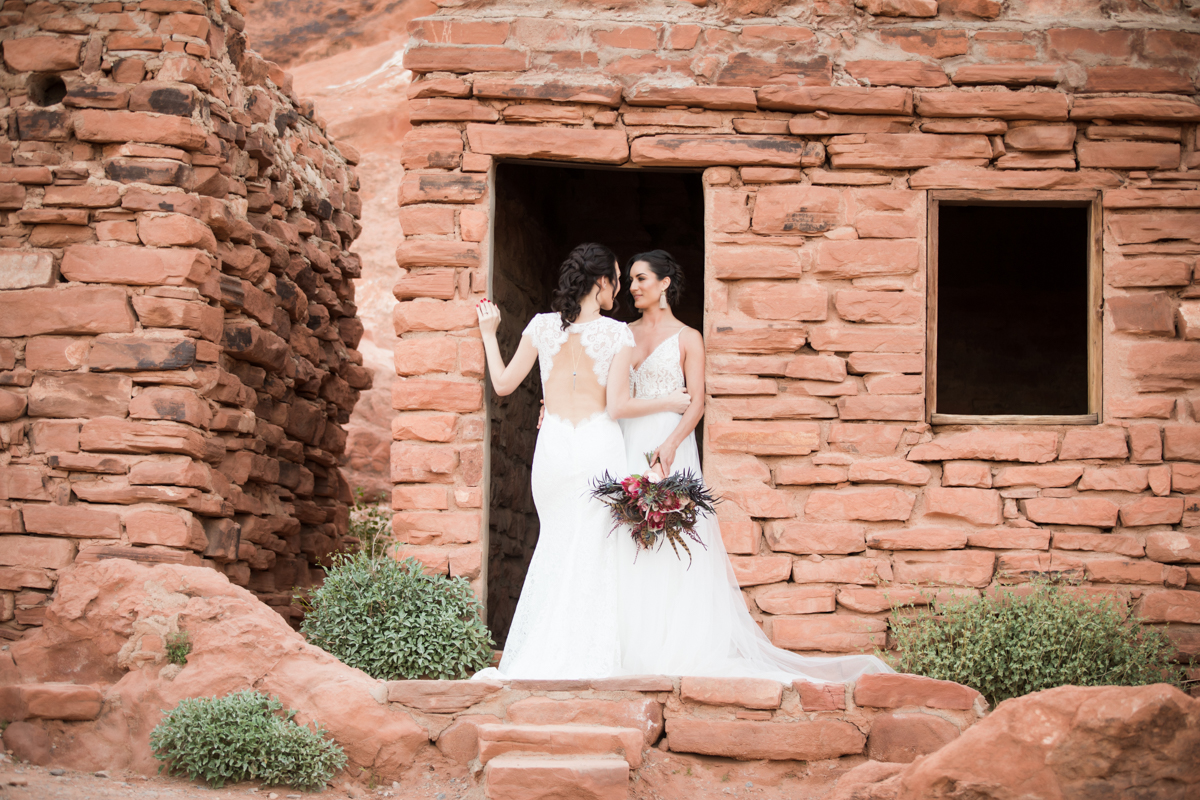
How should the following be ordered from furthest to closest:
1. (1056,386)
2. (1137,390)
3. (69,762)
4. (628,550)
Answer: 1. (1056,386)
2. (1137,390)
3. (628,550)
4. (69,762)

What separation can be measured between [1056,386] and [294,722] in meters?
7.25

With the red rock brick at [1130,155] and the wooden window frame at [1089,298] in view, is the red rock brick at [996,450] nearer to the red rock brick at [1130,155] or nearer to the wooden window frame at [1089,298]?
the wooden window frame at [1089,298]

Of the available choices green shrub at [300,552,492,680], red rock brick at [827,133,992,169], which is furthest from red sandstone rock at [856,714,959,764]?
red rock brick at [827,133,992,169]

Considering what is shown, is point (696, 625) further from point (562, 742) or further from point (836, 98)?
point (836, 98)

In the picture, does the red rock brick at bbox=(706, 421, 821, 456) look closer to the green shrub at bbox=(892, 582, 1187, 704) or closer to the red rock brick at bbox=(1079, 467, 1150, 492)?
the green shrub at bbox=(892, 582, 1187, 704)

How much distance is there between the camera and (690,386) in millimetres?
5547

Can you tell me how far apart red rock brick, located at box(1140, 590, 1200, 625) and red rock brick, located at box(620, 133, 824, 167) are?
290cm

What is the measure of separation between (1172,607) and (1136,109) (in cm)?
265

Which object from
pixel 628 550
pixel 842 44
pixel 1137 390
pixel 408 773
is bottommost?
pixel 408 773

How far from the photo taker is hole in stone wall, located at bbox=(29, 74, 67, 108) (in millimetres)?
5781

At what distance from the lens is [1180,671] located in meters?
5.26

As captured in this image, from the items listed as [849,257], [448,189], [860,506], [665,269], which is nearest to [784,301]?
[849,257]

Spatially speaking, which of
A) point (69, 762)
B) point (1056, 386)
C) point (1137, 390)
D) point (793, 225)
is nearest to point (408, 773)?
point (69, 762)

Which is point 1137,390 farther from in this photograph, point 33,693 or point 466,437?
point 33,693
